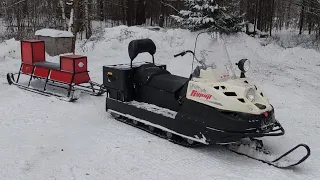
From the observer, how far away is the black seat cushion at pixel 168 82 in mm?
5098

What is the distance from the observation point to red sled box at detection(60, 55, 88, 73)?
6.96 metres

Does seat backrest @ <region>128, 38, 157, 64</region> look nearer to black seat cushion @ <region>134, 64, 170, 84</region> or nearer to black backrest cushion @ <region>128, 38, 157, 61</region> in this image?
black backrest cushion @ <region>128, 38, 157, 61</region>

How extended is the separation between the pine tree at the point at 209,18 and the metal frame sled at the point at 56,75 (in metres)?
7.41

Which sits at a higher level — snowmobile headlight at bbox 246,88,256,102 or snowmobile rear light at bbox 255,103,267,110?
snowmobile headlight at bbox 246,88,256,102

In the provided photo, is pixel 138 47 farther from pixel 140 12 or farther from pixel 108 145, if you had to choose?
pixel 140 12

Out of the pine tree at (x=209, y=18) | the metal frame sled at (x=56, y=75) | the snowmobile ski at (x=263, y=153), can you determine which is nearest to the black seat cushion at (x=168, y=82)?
the snowmobile ski at (x=263, y=153)

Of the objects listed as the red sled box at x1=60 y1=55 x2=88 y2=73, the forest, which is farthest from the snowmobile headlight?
the forest

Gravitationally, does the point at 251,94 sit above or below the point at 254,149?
above

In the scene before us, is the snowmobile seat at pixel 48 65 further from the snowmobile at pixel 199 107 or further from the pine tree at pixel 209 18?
the pine tree at pixel 209 18

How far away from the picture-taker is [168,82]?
5.25 metres

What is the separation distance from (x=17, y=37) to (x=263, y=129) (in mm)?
14895

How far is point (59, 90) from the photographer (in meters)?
7.71

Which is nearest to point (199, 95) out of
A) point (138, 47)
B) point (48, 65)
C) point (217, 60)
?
point (217, 60)

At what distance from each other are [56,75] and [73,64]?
0.56 m
